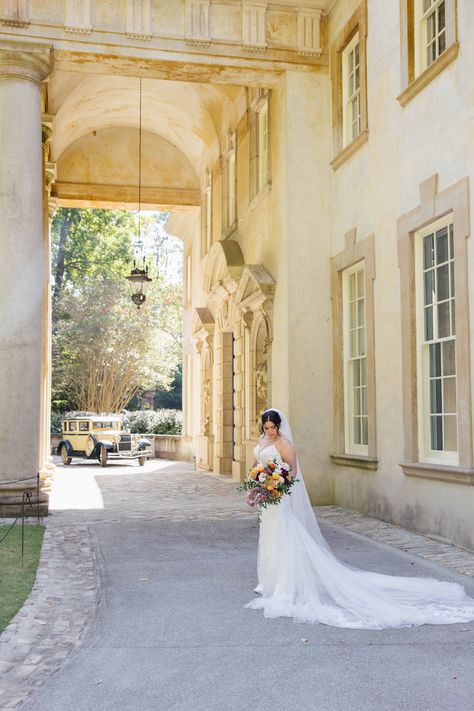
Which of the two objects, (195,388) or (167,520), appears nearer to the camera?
(167,520)

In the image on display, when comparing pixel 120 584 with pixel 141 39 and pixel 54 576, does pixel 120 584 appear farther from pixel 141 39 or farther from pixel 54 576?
pixel 141 39

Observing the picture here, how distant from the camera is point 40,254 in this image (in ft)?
41.2

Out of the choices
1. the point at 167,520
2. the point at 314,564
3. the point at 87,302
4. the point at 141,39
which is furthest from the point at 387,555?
the point at 87,302

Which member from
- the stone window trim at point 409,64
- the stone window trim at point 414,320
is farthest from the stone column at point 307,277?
the stone window trim at point 409,64

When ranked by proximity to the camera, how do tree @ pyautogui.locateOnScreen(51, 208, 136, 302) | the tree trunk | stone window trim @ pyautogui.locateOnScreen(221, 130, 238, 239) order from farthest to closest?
1. the tree trunk
2. tree @ pyautogui.locateOnScreen(51, 208, 136, 302)
3. stone window trim @ pyautogui.locateOnScreen(221, 130, 238, 239)

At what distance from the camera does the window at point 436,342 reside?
32.4 ft

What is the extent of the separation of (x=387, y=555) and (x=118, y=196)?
51.8 ft

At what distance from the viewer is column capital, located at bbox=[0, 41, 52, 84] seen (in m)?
12.5

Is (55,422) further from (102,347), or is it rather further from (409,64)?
(409,64)

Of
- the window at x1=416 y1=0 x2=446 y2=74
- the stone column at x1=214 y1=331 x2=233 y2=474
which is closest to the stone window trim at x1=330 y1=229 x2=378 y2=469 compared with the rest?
the window at x1=416 y1=0 x2=446 y2=74

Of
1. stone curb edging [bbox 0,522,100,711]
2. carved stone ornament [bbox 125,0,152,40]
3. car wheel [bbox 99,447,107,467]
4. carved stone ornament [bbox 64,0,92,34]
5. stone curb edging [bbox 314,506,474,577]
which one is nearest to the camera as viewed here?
stone curb edging [bbox 0,522,100,711]

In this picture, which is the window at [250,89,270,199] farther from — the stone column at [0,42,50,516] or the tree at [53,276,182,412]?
the tree at [53,276,182,412]

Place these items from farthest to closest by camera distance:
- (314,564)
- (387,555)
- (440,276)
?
(440,276), (387,555), (314,564)

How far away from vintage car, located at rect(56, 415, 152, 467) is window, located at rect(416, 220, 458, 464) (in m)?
16.8
